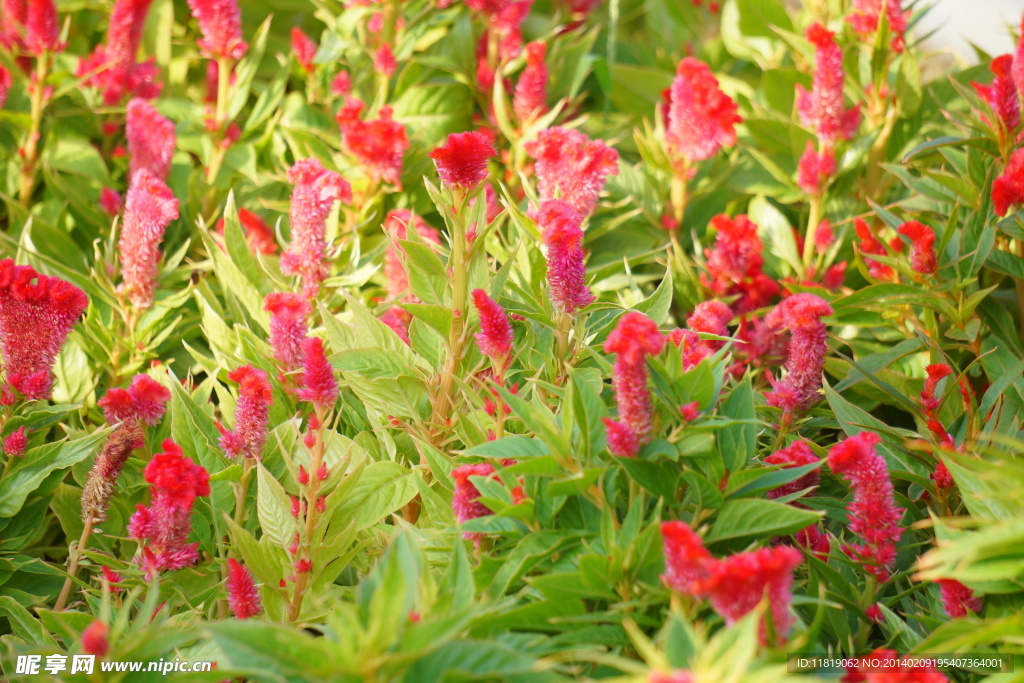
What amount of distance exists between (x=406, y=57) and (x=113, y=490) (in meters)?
1.29

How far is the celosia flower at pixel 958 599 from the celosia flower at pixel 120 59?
1989mm

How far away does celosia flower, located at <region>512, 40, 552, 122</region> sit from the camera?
1.98 metres

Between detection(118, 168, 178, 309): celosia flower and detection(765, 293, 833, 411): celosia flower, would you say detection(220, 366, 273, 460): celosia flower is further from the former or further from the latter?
detection(765, 293, 833, 411): celosia flower

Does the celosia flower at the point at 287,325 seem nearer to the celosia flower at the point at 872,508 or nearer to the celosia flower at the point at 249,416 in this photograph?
the celosia flower at the point at 249,416

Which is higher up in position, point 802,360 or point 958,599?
point 802,360

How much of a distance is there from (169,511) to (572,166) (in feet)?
2.59

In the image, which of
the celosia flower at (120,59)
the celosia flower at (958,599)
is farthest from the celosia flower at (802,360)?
the celosia flower at (120,59)

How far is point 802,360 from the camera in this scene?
1.36m

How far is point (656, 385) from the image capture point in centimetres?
98

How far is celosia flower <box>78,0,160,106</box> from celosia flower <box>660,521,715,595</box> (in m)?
1.81

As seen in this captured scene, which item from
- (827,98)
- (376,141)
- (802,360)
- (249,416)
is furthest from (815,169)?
(249,416)

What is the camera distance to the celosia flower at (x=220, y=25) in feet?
6.39

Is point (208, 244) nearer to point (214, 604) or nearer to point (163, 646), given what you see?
point (214, 604)

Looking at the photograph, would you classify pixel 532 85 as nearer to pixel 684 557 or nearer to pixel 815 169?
pixel 815 169
